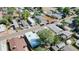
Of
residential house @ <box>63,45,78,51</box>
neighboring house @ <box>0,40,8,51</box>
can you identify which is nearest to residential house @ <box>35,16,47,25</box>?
residential house @ <box>63,45,78,51</box>

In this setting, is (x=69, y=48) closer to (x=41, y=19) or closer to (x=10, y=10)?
(x=41, y=19)

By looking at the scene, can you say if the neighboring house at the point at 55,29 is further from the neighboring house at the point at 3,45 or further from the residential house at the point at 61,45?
the neighboring house at the point at 3,45

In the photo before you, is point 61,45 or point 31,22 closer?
point 61,45

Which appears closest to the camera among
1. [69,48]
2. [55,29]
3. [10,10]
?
[69,48]

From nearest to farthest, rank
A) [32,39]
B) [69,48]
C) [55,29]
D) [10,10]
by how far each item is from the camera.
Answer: [69,48], [32,39], [55,29], [10,10]

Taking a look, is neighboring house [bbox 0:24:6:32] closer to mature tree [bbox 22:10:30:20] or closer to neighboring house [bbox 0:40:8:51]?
neighboring house [bbox 0:40:8:51]

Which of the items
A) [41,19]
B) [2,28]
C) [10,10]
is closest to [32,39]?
[41,19]

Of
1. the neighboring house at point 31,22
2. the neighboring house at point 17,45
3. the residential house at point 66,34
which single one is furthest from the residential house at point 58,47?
the neighboring house at point 31,22
